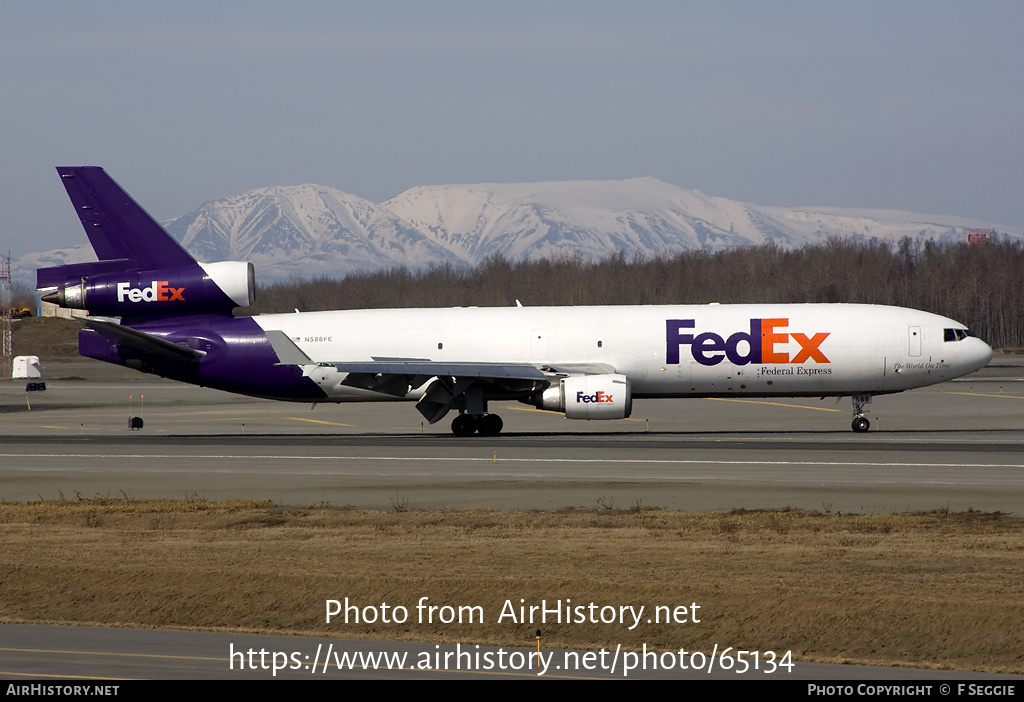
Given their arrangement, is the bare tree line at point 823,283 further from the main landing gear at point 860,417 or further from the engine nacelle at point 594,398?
the engine nacelle at point 594,398

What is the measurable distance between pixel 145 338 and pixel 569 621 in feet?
103

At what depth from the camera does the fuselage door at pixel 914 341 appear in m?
43.1

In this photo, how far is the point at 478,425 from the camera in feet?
144

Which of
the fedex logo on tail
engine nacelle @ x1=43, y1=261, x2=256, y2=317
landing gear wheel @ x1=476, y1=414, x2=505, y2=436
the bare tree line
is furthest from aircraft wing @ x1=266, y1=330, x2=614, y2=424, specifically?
the bare tree line

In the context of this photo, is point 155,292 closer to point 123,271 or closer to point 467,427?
point 123,271

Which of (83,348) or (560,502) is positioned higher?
(83,348)

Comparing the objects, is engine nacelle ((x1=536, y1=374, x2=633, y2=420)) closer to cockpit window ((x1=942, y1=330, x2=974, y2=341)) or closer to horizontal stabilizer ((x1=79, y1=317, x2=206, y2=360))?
cockpit window ((x1=942, y1=330, x2=974, y2=341))

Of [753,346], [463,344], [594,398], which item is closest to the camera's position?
[594,398]

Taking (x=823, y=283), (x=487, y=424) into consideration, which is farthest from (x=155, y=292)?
(x=823, y=283)

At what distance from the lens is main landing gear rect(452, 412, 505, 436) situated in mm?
43719

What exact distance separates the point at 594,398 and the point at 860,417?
10.5 metres
